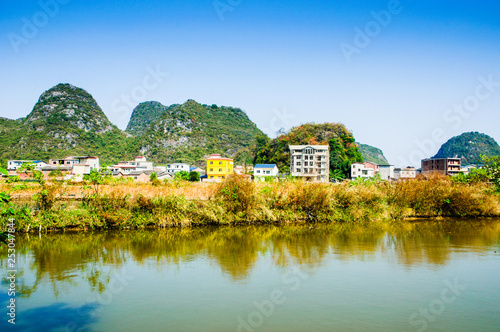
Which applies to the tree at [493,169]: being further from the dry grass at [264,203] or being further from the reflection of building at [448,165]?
the reflection of building at [448,165]

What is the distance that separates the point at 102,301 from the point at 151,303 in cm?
96

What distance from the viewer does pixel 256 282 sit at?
805 centimetres

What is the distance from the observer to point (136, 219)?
45.3ft

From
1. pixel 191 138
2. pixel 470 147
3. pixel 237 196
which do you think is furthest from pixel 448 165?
pixel 191 138

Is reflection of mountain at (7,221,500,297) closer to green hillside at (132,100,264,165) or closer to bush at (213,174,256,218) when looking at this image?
bush at (213,174,256,218)

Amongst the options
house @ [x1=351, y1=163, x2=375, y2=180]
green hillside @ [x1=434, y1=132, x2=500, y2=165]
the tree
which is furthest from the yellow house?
green hillside @ [x1=434, y1=132, x2=500, y2=165]

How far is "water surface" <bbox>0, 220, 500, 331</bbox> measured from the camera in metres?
6.16

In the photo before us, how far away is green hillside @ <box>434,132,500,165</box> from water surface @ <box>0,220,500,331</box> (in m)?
96.0

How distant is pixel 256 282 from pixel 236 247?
3201 mm

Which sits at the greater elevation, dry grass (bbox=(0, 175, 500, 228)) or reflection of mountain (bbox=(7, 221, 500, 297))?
dry grass (bbox=(0, 175, 500, 228))

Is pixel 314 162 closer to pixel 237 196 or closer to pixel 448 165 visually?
pixel 448 165

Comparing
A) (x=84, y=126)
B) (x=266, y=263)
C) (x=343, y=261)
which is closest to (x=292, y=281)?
(x=266, y=263)

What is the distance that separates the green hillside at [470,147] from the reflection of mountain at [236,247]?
3701 inches

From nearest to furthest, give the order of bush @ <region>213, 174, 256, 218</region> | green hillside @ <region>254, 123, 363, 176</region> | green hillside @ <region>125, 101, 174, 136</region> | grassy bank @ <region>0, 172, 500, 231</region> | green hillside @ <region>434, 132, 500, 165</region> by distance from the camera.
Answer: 1. grassy bank @ <region>0, 172, 500, 231</region>
2. bush @ <region>213, 174, 256, 218</region>
3. green hillside @ <region>254, 123, 363, 176</region>
4. green hillside @ <region>434, 132, 500, 165</region>
5. green hillside @ <region>125, 101, 174, 136</region>
